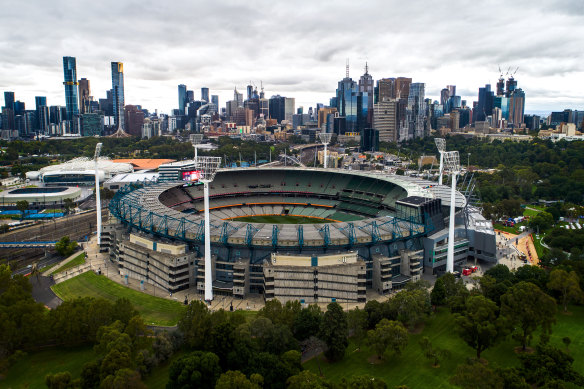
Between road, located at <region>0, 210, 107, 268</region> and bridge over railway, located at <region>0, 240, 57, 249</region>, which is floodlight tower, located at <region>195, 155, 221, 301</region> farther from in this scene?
bridge over railway, located at <region>0, 240, 57, 249</region>

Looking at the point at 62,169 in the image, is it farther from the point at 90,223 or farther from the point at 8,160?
the point at 90,223

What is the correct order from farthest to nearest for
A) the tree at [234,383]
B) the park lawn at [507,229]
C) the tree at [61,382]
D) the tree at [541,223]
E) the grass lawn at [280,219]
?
the grass lawn at [280,219], the park lawn at [507,229], the tree at [541,223], the tree at [61,382], the tree at [234,383]

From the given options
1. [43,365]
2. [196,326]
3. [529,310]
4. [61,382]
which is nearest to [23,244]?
[43,365]

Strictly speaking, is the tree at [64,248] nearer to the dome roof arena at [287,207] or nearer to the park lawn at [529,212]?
the dome roof arena at [287,207]

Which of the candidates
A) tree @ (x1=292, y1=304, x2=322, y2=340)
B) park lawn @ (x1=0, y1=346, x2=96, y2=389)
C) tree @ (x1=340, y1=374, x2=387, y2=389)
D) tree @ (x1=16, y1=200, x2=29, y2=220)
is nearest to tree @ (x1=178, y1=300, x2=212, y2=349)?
tree @ (x1=292, y1=304, x2=322, y2=340)

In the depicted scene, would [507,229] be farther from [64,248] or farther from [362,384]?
[64,248]

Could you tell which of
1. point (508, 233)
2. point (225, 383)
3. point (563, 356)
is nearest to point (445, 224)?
point (508, 233)

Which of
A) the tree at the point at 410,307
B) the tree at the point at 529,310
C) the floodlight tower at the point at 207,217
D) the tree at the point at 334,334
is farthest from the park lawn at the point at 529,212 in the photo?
the floodlight tower at the point at 207,217
